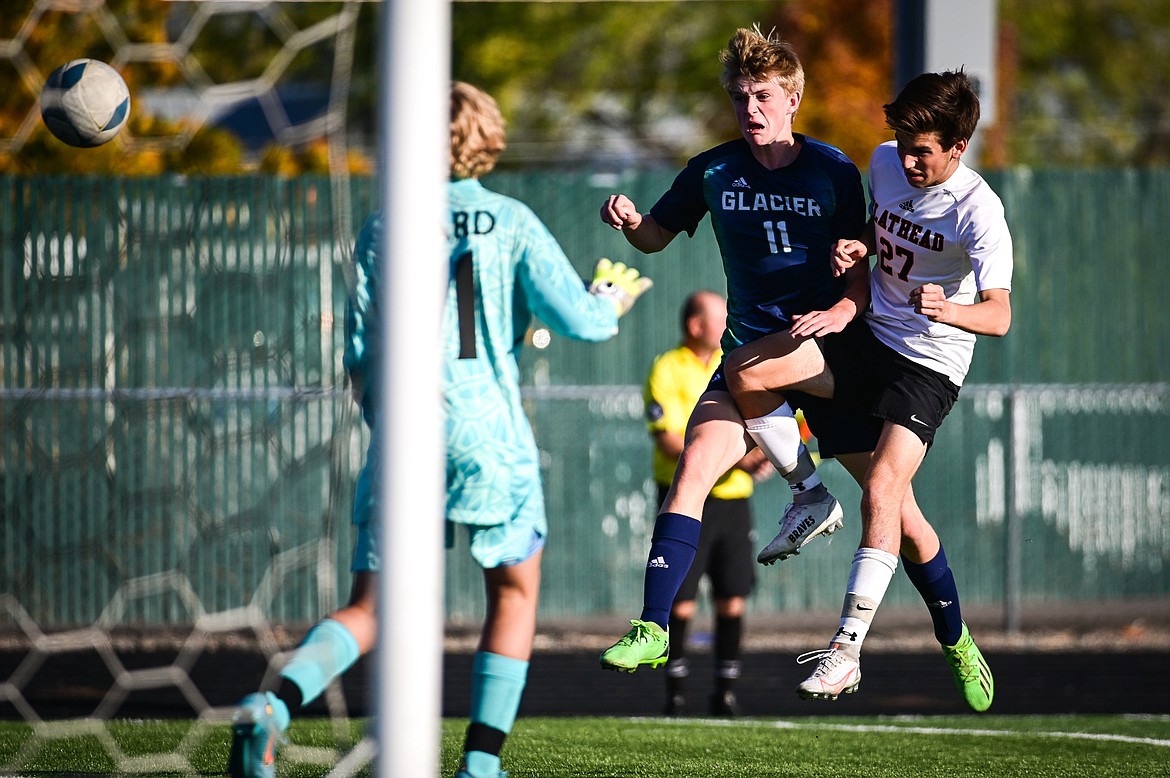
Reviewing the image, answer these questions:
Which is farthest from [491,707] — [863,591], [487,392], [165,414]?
[165,414]

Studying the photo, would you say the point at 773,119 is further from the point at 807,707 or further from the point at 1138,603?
the point at 1138,603

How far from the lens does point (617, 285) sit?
4512 millimetres

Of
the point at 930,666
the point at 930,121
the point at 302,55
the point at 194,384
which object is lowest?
the point at 930,666

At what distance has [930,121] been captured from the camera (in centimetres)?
434

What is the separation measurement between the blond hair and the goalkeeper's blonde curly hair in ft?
3.06

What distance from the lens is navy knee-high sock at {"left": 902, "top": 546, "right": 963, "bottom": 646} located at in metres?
4.91

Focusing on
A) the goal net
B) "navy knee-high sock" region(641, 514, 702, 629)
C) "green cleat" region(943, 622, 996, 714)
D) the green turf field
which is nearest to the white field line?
the green turf field

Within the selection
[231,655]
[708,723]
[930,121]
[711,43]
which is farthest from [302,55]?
[930,121]

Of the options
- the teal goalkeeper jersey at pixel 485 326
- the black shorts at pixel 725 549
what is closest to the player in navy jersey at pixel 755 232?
the teal goalkeeper jersey at pixel 485 326

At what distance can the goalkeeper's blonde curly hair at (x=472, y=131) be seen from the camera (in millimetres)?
3998

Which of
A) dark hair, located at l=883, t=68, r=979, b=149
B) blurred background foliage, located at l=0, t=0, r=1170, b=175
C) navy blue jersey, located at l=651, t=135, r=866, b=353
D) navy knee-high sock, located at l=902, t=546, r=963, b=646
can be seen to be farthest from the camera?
blurred background foliage, located at l=0, t=0, r=1170, b=175

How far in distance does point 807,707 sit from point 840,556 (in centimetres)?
303

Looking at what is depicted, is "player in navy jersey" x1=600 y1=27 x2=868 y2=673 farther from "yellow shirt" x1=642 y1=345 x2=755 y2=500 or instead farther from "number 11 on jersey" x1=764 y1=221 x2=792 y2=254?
"yellow shirt" x1=642 y1=345 x2=755 y2=500

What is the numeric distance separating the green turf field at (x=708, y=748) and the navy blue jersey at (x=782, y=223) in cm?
178
